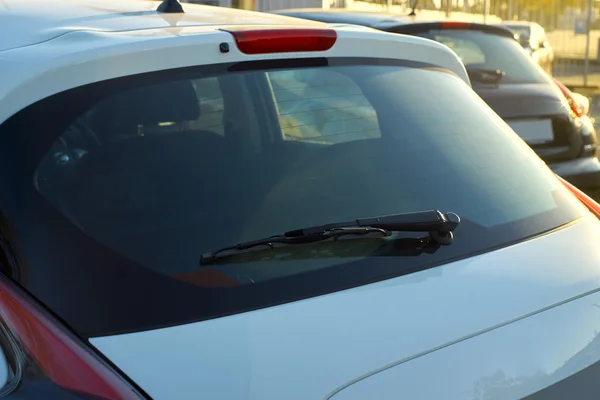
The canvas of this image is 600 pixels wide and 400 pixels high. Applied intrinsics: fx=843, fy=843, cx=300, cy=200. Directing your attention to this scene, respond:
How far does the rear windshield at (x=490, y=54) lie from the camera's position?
5.75 meters

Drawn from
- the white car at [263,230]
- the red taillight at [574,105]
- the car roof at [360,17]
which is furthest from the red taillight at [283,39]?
the red taillight at [574,105]

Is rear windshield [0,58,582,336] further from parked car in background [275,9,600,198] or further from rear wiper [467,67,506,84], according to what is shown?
rear wiper [467,67,506,84]

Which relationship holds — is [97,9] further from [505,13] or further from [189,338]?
[505,13]

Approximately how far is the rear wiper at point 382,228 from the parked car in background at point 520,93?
138 inches

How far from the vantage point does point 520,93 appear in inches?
217

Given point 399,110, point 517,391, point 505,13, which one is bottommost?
point 505,13

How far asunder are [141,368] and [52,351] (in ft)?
0.51

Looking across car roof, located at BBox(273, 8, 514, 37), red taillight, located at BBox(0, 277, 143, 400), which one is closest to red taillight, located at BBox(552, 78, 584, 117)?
car roof, located at BBox(273, 8, 514, 37)

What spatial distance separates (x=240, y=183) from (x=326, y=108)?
50 centimetres

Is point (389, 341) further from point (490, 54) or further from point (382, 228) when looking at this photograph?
point (490, 54)

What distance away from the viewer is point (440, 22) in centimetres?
578

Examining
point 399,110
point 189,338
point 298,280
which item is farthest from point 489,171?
point 189,338

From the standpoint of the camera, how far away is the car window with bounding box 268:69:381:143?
214 centimetres

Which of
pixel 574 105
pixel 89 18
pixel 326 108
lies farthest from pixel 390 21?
pixel 89 18
